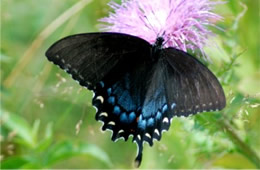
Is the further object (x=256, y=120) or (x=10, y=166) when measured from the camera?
(x=256, y=120)

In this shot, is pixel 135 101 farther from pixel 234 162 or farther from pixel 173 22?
pixel 234 162

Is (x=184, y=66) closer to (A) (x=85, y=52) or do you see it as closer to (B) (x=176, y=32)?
(B) (x=176, y=32)

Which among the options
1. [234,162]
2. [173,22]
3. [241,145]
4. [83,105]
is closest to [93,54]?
[173,22]

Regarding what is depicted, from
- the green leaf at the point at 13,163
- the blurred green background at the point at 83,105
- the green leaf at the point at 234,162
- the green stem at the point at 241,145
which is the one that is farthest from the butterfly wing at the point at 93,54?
the green leaf at the point at 234,162

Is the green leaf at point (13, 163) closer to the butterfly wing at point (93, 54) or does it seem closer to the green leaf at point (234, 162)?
the butterfly wing at point (93, 54)

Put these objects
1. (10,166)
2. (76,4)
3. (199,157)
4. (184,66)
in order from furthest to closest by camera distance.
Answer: (76,4) → (199,157) → (10,166) → (184,66)

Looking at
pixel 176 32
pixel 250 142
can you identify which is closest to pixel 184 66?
pixel 176 32
